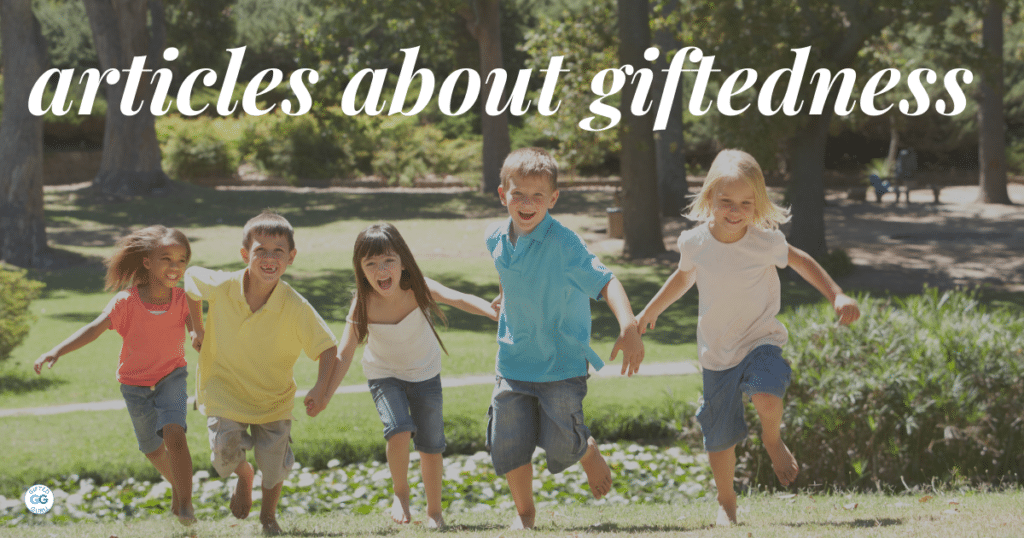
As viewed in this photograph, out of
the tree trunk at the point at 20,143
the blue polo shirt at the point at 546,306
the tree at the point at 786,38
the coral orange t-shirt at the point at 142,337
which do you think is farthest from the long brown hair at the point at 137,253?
the tree trunk at the point at 20,143

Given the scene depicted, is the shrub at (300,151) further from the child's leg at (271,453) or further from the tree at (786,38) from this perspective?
the child's leg at (271,453)

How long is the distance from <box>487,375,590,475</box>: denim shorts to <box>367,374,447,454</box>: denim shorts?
0.35 meters

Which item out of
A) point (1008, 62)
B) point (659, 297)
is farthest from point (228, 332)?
point (1008, 62)

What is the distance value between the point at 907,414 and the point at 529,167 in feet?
12.0

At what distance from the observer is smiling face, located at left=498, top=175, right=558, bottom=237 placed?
4133 millimetres

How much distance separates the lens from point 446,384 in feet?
30.6

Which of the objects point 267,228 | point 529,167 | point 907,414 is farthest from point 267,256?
point 907,414

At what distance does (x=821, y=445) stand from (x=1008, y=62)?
92.8 ft

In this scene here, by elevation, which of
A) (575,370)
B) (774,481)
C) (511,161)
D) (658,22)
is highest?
(658,22)

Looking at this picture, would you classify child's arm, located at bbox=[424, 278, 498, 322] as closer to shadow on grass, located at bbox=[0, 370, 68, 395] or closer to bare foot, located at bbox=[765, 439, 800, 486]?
bare foot, located at bbox=[765, 439, 800, 486]

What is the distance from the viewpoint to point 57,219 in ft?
75.2

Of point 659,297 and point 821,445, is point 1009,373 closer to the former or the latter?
point 821,445

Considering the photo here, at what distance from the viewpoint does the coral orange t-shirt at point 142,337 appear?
460cm

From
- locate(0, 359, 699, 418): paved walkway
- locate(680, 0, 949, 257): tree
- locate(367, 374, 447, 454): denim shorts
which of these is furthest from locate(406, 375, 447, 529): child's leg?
locate(680, 0, 949, 257): tree
